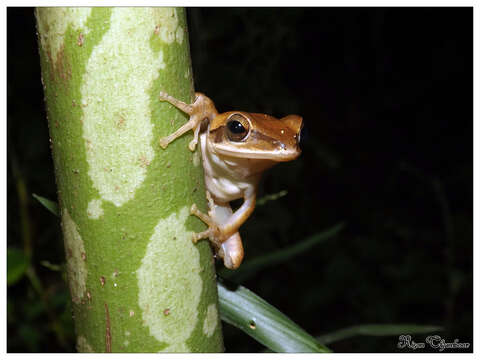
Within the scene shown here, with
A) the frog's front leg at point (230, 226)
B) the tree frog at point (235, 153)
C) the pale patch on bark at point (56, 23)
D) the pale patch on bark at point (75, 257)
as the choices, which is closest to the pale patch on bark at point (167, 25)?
the pale patch on bark at point (56, 23)

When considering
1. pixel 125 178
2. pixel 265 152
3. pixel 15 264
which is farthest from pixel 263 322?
pixel 15 264

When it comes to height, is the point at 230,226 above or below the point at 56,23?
below

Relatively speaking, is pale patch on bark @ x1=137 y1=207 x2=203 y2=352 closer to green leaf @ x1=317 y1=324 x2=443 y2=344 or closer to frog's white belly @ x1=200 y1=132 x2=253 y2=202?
frog's white belly @ x1=200 y1=132 x2=253 y2=202

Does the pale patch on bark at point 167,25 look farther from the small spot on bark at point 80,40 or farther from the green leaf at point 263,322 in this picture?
the green leaf at point 263,322

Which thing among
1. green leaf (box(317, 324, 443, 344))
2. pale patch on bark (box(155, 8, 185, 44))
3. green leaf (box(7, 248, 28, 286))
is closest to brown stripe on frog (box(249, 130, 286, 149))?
pale patch on bark (box(155, 8, 185, 44))

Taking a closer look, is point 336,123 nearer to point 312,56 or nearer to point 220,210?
point 312,56

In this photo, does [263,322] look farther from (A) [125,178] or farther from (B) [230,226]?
(A) [125,178]
